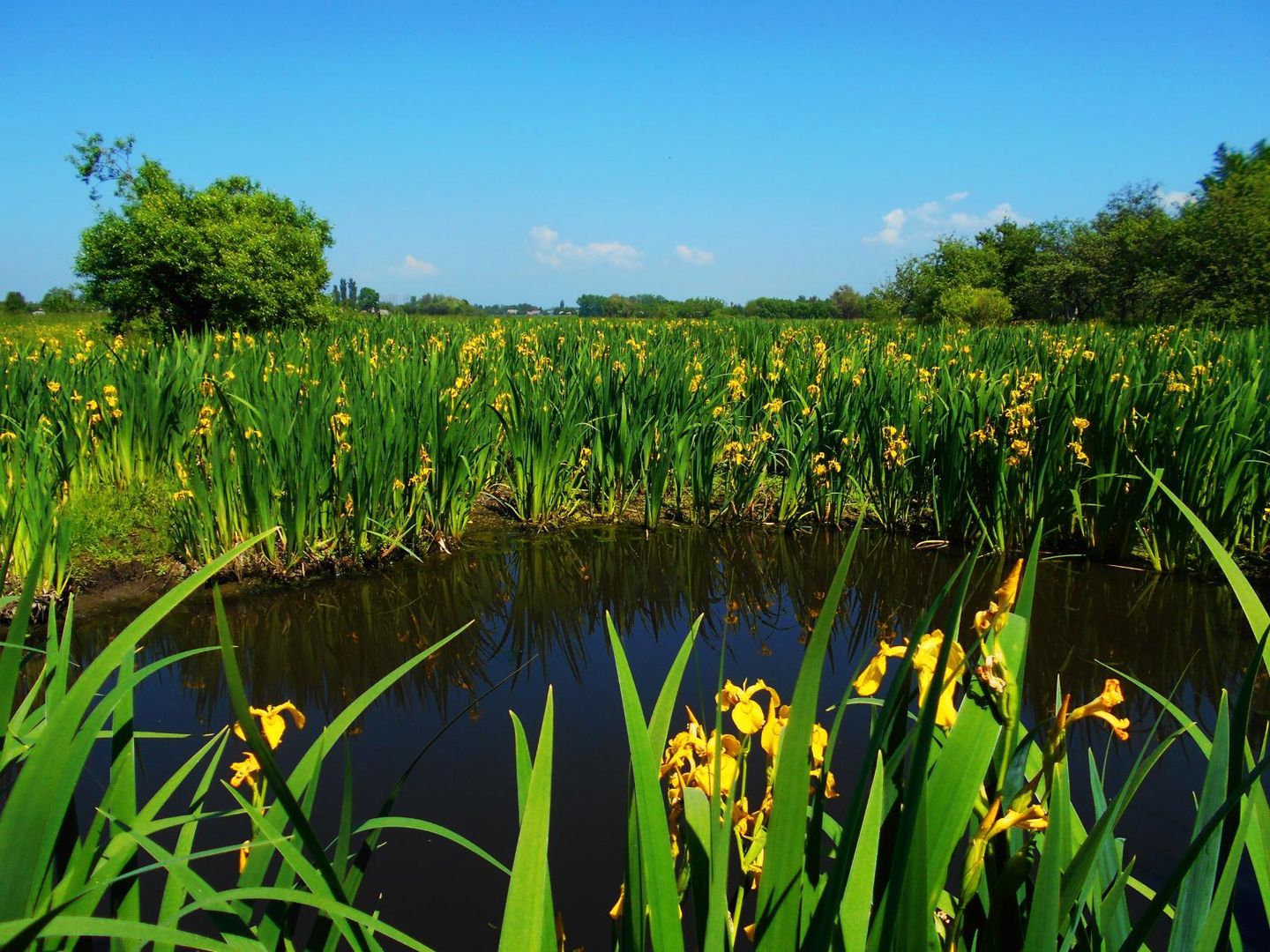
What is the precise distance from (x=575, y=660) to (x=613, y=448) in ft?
6.97

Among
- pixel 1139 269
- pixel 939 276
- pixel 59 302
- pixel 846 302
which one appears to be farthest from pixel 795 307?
pixel 59 302

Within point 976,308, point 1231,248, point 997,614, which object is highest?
point 1231,248

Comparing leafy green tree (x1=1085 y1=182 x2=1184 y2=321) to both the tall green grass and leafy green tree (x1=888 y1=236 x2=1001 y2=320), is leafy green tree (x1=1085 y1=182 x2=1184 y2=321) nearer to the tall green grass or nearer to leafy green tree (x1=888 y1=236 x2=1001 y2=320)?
leafy green tree (x1=888 y1=236 x2=1001 y2=320)

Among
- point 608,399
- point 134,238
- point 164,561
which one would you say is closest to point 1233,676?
point 608,399

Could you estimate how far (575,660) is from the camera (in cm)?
332

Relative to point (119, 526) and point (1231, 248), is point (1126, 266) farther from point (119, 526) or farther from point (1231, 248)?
point (119, 526)

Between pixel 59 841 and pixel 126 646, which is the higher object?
pixel 126 646

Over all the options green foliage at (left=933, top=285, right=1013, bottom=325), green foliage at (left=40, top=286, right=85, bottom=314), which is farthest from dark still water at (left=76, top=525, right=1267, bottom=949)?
green foliage at (left=40, top=286, right=85, bottom=314)

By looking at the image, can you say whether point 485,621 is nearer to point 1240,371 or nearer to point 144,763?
point 144,763

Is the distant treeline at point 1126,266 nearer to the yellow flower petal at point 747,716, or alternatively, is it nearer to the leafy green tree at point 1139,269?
the leafy green tree at point 1139,269

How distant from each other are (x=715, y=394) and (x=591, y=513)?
1218 mm

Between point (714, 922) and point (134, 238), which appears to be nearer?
point (714, 922)

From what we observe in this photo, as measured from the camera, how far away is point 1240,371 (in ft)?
17.9

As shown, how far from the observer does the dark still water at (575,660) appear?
2.10 metres
